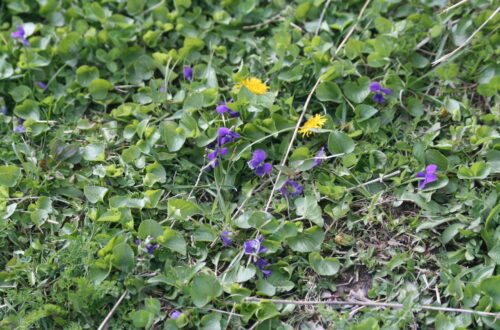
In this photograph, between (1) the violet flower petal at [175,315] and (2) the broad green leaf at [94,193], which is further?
(2) the broad green leaf at [94,193]

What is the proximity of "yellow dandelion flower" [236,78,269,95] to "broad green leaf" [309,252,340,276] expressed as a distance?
79cm

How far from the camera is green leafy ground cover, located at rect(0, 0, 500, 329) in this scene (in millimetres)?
1901

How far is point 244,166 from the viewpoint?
7.30ft

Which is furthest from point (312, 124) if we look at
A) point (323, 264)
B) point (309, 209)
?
point (323, 264)

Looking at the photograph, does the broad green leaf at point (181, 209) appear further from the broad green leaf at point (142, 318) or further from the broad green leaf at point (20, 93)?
the broad green leaf at point (20, 93)

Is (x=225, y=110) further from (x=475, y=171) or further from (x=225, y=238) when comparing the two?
(x=475, y=171)

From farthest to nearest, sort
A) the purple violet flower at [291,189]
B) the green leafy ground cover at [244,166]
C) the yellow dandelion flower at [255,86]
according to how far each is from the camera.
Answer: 1. the yellow dandelion flower at [255,86]
2. the purple violet flower at [291,189]
3. the green leafy ground cover at [244,166]

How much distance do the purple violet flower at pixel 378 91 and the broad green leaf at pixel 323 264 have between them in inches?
30.3

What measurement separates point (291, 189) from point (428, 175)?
525 mm

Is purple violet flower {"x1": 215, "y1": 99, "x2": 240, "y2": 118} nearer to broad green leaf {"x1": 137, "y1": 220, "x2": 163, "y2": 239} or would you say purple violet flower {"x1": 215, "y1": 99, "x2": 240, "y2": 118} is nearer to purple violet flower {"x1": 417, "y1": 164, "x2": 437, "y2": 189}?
broad green leaf {"x1": 137, "y1": 220, "x2": 163, "y2": 239}

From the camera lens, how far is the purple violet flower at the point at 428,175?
6.70 ft

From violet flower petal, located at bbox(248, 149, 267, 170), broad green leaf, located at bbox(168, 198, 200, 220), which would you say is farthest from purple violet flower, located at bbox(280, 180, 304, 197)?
broad green leaf, located at bbox(168, 198, 200, 220)

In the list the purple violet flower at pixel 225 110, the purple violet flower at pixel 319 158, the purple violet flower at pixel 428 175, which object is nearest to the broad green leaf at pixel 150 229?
the purple violet flower at pixel 225 110

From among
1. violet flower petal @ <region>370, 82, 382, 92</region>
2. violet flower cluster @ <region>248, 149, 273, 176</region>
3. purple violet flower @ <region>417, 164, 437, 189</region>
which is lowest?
violet flower cluster @ <region>248, 149, 273, 176</region>
